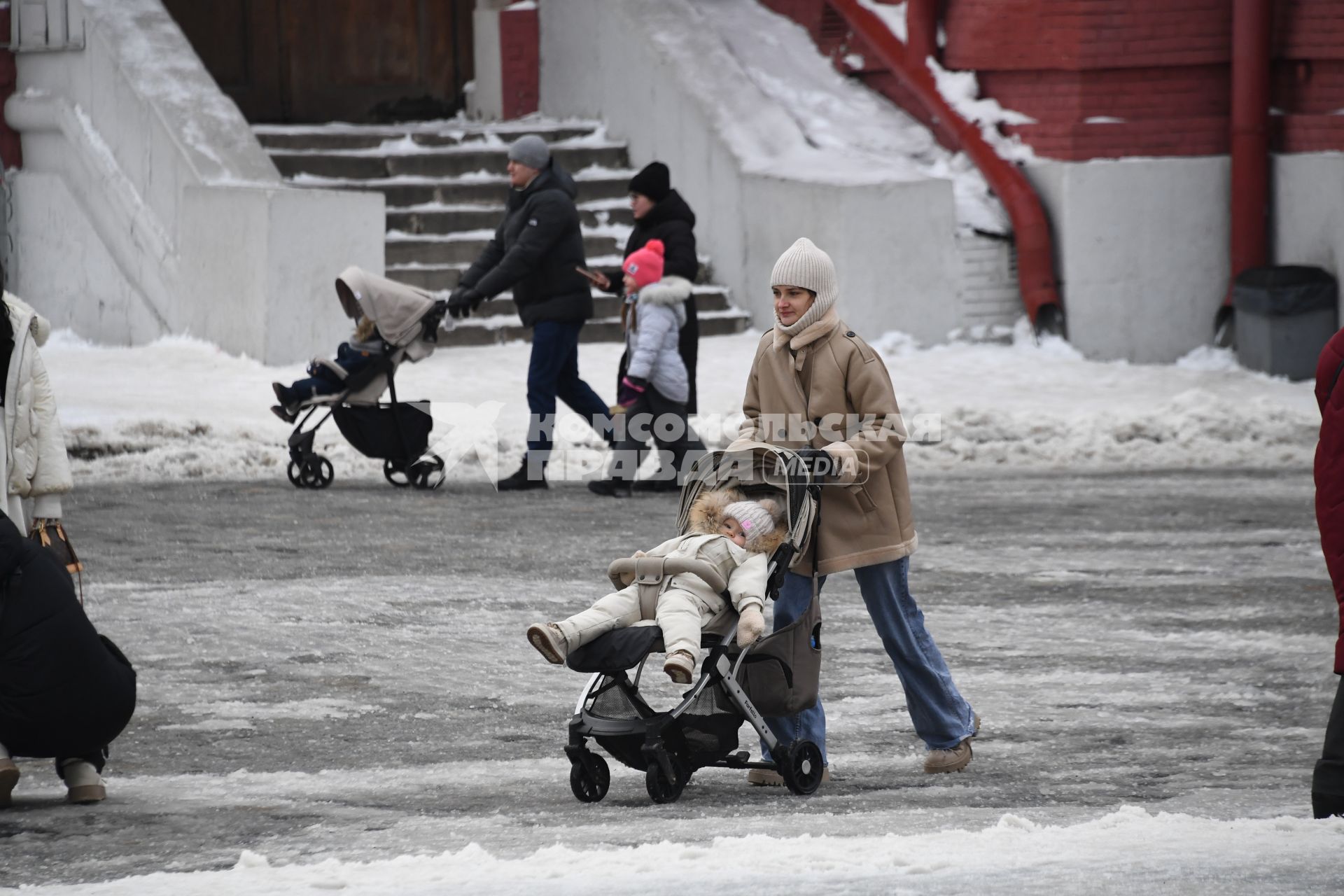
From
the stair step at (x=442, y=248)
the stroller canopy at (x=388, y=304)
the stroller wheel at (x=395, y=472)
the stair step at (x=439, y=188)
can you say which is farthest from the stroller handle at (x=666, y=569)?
the stair step at (x=439, y=188)

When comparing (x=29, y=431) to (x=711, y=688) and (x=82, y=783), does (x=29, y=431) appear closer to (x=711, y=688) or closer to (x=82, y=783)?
(x=82, y=783)

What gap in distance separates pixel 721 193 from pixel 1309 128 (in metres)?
5.02

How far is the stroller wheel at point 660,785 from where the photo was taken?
5605 millimetres

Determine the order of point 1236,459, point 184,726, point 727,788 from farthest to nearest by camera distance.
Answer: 1. point 1236,459
2. point 184,726
3. point 727,788

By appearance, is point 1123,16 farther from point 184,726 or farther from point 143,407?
point 184,726

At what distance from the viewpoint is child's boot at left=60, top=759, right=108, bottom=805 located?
5.54m

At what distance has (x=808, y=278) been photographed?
5.92 metres

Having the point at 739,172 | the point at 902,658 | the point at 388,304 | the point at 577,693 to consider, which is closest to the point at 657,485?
the point at 388,304

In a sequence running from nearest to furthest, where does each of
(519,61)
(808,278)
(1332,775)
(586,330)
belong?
1. (1332,775)
2. (808,278)
3. (586,330)
4. (519,61)

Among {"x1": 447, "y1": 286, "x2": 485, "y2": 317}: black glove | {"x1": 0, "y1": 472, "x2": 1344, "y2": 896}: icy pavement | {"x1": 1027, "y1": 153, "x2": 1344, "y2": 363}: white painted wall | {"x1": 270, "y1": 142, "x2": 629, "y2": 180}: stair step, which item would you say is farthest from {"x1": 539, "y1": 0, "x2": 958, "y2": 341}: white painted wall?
{"x1": 447, "y1": 286, "x2": 485, "y2": 317}: black glove

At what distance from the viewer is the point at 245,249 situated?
15.1 meters

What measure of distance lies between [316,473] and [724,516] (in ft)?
20.3

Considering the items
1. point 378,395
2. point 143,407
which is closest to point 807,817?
point 378,395

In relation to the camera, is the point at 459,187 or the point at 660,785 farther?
the point at 459,187
